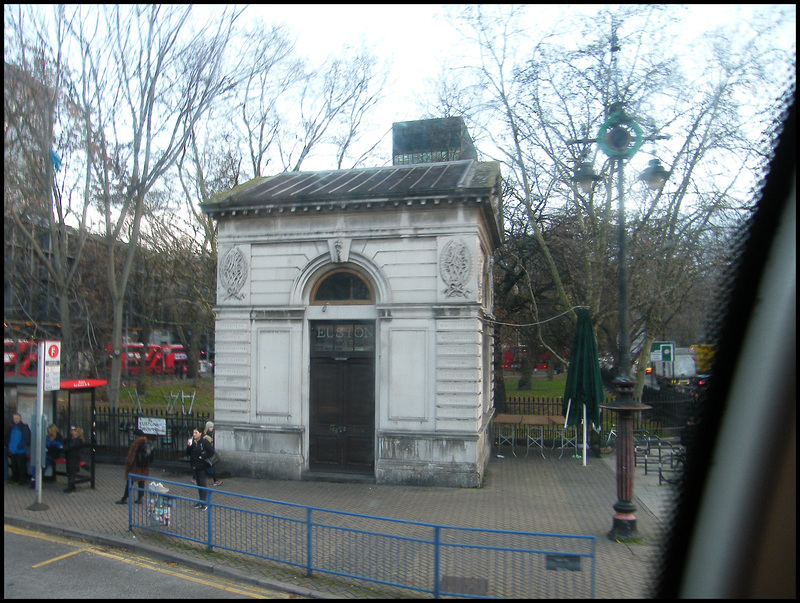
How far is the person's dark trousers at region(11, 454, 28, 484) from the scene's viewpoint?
13.1 m

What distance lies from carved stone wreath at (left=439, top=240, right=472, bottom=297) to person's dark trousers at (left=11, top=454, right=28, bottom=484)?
412 inches

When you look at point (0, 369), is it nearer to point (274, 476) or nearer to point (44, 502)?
point (44, 502)

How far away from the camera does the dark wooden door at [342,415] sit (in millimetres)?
14008

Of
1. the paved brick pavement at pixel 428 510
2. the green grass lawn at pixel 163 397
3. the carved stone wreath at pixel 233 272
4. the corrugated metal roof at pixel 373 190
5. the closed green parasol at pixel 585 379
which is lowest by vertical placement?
the green grass lawn at pixel 163 397

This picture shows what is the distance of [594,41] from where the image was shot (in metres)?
17.5

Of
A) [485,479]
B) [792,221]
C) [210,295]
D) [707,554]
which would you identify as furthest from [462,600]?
[210,295]

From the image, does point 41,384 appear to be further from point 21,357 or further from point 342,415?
A: point 21,357

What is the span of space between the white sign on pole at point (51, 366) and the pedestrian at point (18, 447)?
213 centimetres

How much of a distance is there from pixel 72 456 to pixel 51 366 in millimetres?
2351

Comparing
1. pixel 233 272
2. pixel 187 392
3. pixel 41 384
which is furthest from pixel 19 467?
pixel 187 392

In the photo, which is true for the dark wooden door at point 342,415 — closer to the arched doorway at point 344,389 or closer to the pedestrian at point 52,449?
the arched doorway at point 344,389

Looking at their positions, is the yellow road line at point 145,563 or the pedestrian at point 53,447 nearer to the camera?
the yellow road line at point 145,563

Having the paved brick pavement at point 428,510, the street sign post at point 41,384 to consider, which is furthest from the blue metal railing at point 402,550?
the street sign post at point 41,384

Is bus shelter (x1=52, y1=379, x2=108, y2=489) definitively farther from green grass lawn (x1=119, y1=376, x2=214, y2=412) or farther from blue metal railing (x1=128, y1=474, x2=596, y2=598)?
green grass lawn (x1=119, y1=376, x2=214, y2=412)
